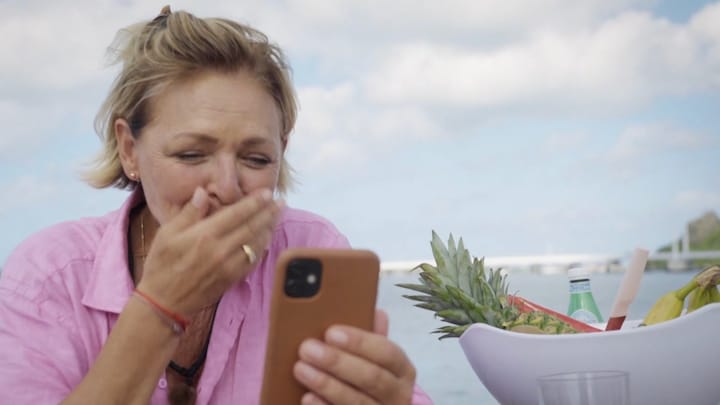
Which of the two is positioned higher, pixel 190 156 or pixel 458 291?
pixel 190 156

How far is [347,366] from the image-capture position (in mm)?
1087

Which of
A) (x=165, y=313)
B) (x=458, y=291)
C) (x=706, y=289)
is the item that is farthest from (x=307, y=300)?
(x=706, y=289)

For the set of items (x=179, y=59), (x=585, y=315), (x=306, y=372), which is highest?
(x=179, y=59)

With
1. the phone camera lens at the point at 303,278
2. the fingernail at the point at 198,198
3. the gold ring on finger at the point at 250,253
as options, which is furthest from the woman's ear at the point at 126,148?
the phone camera lens at the point at 303,278

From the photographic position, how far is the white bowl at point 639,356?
138cm

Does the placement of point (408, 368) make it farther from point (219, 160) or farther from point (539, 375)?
point (219, 160)

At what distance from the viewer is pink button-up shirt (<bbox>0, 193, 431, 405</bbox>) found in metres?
1.49

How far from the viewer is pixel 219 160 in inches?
60.3

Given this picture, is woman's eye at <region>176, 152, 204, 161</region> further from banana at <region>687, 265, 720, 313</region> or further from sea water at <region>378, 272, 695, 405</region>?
banana at <region>687, 265, 720, 313</region>

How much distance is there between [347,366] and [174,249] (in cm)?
36

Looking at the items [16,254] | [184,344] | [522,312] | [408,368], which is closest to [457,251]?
[522,312]

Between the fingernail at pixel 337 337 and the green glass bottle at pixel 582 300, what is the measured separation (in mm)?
839

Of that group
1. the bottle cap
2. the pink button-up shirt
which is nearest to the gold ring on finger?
the pink button-up shirt

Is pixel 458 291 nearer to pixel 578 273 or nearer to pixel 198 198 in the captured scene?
pixel 578 273
